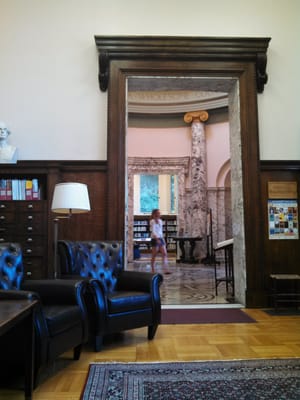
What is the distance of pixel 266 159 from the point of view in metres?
4.98

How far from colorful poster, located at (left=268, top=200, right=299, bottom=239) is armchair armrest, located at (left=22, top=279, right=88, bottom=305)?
9.78ft

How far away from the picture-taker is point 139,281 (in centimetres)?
358

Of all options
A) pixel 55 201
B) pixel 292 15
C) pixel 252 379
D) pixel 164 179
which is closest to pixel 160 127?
pixel 164 179

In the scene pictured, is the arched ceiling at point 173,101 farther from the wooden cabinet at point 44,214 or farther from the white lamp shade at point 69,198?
the white lamp shade at point 69,198

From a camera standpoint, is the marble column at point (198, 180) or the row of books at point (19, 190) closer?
the row of books at point (19, 190)

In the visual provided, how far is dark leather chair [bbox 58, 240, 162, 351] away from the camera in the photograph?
3076 millimetres

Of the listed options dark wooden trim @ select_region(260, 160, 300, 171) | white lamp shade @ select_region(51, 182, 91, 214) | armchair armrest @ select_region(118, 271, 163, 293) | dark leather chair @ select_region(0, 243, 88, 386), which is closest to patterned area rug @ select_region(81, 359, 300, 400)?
dark leather chair @ select_region(0, 243, 88, 386)

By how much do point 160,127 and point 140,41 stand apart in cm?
617

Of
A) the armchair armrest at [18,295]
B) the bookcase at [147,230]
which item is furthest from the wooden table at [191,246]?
the armchair armrest at [18,295]

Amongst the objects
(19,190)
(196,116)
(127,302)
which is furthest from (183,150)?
(127,302)

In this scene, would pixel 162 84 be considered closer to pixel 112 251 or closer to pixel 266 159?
pixel 266 159

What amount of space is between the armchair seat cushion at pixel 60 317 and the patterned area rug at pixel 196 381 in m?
0.37

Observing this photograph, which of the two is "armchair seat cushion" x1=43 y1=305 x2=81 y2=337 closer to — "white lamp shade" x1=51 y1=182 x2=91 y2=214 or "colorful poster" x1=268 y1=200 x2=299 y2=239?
"white lamp shade" x1=51 y1=182 x2=91 y2=214

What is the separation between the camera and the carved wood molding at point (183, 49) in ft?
16.1
